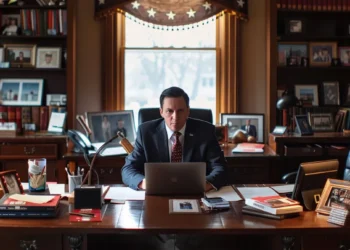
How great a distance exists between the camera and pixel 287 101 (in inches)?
165

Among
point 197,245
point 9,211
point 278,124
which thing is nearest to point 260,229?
point 197,245

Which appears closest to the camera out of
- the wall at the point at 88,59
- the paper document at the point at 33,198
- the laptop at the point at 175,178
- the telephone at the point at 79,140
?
the paper document at the point at 33,198

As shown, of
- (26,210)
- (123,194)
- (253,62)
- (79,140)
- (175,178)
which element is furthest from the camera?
(253,62)

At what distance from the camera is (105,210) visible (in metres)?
2.18

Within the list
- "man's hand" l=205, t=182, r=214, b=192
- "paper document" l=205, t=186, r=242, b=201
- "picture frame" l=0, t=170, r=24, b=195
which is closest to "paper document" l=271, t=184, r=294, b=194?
"paper document" l=205, t=186, r=242, b=201

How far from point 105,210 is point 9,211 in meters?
0.40

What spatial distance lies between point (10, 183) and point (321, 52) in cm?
318

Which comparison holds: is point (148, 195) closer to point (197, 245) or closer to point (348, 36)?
point (197, 245)

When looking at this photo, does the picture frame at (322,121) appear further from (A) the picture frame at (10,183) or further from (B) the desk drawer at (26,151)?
(A) the picture frame at (10,183)

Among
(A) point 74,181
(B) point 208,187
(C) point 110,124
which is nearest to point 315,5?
(C) point 110,124

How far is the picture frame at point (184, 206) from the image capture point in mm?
2129

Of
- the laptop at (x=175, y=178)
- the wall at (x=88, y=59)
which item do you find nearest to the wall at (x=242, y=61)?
the wall at (x=88, y=59)

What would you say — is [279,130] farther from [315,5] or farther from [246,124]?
[315,5]

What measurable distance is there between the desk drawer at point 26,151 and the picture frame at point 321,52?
2.45 meters
